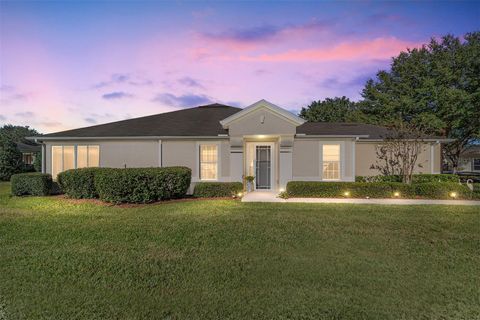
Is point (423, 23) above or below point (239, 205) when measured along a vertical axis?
above

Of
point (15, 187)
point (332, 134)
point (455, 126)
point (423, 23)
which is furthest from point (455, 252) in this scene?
point (455, 126)

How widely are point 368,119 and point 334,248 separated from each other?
30402 mm

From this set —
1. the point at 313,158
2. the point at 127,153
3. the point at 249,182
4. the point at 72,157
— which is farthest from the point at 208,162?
the point at 72,157

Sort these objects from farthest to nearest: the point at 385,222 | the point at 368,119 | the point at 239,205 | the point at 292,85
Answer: the point at 368,119
the point at 292,85
the point at 239,205
the point at 385,222

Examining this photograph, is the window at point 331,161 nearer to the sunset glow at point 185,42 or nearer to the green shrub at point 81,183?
the sunset glow at point 185,42

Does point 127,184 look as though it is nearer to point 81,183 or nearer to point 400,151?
point 81,183

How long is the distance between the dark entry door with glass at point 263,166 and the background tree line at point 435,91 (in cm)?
1549

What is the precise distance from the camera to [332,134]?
1345cm

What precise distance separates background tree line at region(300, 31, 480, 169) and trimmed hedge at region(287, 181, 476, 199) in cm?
1264

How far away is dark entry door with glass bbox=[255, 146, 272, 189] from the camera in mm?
13547

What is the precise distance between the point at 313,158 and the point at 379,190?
3.42 meters

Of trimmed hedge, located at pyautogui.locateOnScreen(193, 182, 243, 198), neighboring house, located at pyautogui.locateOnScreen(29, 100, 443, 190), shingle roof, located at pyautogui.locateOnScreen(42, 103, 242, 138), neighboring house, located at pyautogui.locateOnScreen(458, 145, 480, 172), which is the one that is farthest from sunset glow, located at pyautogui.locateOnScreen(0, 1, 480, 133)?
Result: neighboring house, located at pyautogui.locateOnScreen(458, 145, 480, 172)

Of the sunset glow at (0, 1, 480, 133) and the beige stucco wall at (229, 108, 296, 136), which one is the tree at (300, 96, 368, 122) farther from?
the beige stucco wall at (229, 108, 296, 136)

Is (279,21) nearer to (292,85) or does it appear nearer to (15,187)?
(292,85)
